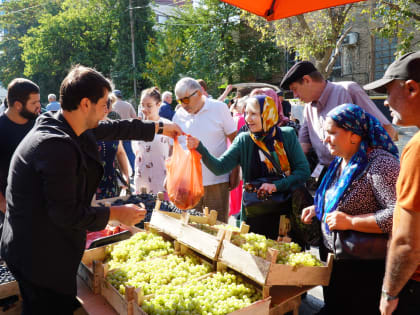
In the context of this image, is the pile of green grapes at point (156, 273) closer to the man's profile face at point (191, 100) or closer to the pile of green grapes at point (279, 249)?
the pile of green grapes at point (279, 249)

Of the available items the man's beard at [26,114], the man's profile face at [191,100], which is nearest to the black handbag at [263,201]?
the man's profile face at [191,100]

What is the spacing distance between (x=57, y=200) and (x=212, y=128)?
225 centimetres

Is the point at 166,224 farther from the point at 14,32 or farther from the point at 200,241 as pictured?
the point at 14,32

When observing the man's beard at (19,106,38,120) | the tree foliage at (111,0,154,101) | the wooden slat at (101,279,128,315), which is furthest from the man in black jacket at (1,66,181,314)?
the tree foliage at (111,0,154,101)

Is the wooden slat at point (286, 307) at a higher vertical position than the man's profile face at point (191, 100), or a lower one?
lower

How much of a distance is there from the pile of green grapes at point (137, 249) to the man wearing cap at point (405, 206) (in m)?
1.55

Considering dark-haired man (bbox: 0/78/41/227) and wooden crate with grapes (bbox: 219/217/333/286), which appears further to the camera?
dark-haired man (bbox: 0/78/41/227)

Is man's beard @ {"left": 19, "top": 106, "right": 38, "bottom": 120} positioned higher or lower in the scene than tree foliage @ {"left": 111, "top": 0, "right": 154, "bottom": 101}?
lower

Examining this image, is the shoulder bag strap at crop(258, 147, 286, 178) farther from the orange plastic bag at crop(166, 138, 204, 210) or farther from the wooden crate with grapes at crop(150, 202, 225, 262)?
the wooden crate with grapes at crop(150, 202, 225, 262)

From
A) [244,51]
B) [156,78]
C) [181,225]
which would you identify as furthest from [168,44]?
[181,225]

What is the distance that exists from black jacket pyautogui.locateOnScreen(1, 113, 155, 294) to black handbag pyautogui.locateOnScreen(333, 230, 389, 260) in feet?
4.38

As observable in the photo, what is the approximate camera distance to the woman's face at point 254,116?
105 inches

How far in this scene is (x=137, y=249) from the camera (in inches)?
96.5

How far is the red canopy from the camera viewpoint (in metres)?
2.81
